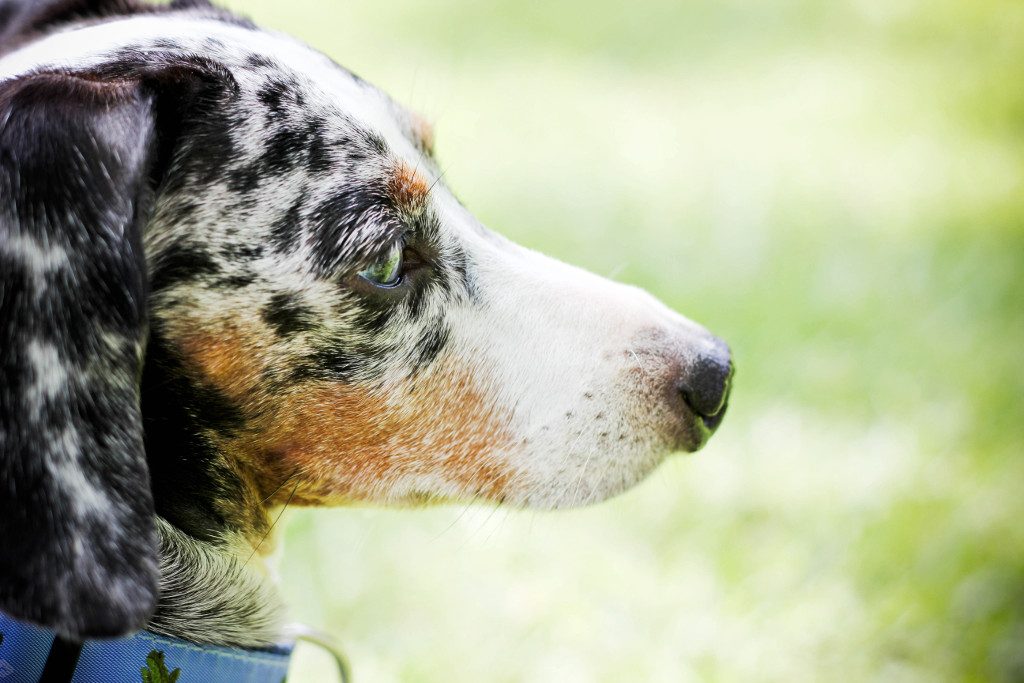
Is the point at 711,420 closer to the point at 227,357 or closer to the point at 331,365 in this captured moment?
the point at 331,365

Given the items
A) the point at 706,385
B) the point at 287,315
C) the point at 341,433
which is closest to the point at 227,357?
the point at 287,315

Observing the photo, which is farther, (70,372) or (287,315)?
(287,315)

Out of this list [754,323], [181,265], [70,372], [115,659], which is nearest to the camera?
[70,372]

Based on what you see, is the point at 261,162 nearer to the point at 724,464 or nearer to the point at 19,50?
the point at 19,50

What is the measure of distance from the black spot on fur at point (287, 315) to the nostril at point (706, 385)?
907 mm

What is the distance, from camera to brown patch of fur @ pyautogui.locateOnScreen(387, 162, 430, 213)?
2279 millimetres

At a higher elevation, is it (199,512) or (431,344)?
(431,344)

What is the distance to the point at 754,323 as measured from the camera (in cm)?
531

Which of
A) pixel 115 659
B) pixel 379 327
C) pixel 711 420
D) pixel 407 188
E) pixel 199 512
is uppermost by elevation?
pixel 407 188

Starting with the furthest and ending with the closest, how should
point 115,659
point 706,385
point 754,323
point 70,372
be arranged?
point 754,323 < point 706,385 < point 115,659 < point 70,372

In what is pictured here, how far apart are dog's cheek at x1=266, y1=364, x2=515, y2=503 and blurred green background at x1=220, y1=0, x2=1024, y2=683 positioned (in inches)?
41.5

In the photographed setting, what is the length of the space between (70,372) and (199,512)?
0.54 meters

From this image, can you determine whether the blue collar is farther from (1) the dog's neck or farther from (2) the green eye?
(2) the green eye

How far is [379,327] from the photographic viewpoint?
7.36 ft
